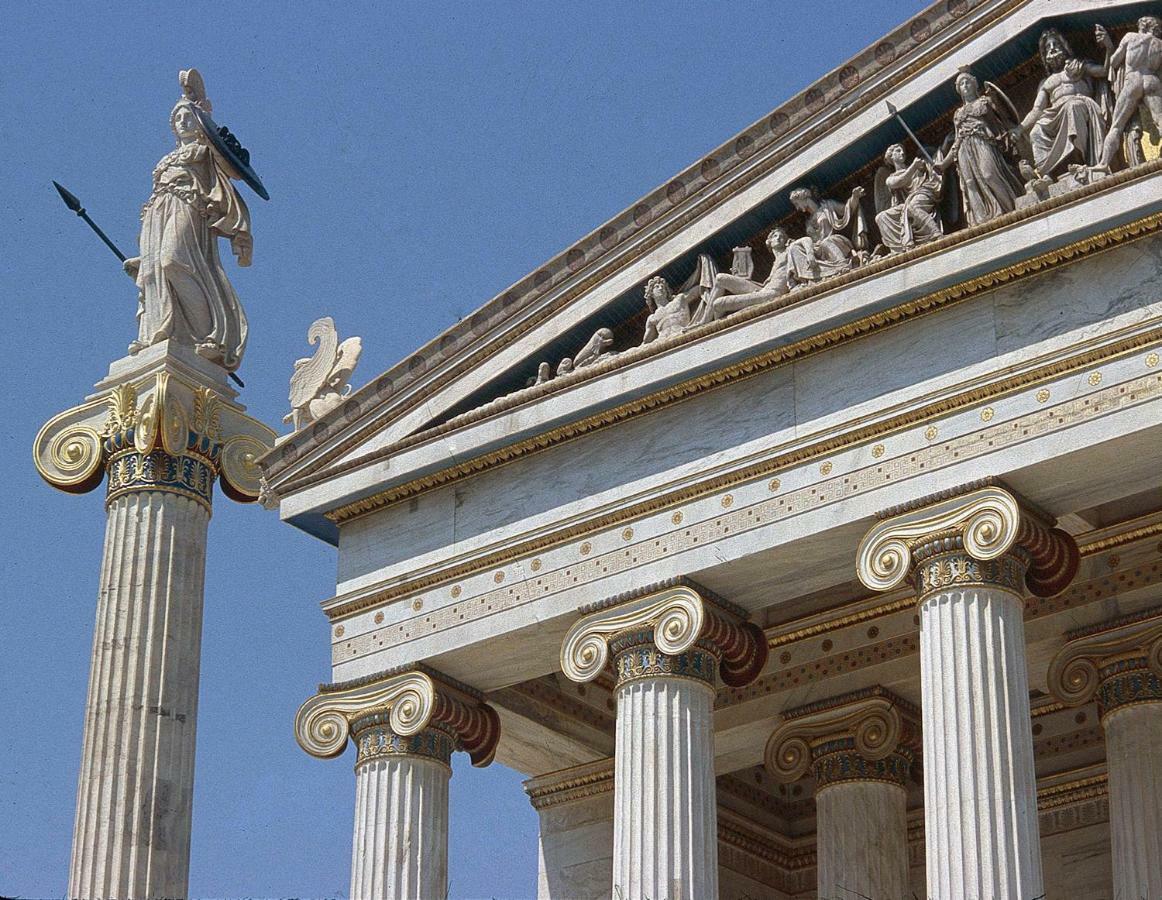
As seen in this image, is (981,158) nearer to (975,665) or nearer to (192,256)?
(975,665)

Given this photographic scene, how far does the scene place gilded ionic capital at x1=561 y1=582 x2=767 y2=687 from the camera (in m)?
32.2

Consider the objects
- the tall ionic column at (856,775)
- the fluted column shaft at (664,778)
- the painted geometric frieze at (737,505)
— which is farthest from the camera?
the tall ionic column at (856,775)

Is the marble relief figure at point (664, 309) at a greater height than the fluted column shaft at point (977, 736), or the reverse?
the marble relief figure at point (664, 309)

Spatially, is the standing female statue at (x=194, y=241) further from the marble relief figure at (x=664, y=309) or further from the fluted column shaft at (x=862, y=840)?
the fluted column shaft at (x=862, y=840)

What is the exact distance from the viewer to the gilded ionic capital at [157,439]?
34531 millimetres

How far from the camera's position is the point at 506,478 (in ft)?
112

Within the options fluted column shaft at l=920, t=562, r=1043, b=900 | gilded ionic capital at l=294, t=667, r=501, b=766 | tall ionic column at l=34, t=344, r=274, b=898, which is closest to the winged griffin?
tall ionic column at l=34, t=344, r=274, b=898

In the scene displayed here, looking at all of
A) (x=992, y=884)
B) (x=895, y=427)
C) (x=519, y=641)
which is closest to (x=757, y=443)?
(x=895, y=427)

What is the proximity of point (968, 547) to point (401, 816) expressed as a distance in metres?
7.58

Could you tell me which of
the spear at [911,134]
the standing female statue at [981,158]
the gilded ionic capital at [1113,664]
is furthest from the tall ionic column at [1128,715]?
the spear at [911,134]

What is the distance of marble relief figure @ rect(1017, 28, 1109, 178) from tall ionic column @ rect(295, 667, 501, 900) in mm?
9332

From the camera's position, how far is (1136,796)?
33.0m

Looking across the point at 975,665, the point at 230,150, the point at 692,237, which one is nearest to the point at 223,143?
the point at 230,150

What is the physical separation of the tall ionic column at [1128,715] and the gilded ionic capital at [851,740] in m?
2.28
